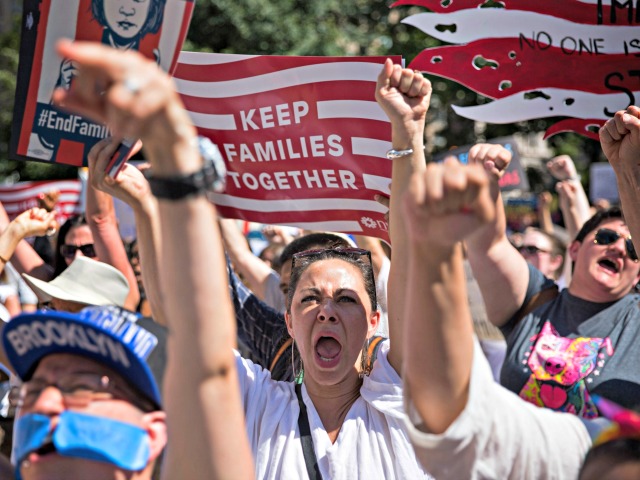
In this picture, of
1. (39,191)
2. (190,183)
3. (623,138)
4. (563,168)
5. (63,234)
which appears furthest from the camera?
(39,191)

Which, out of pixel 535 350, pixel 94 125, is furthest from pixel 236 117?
pixel 535 350

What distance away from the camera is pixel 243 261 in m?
5.01

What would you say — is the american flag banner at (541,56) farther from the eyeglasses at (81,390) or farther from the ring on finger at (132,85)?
the ring on finger at (132,85)

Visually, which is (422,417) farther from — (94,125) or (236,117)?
(236,117)

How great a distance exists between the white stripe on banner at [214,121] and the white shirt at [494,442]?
101 inches

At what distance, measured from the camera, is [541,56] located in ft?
13.8

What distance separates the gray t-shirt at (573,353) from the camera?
10.6ft

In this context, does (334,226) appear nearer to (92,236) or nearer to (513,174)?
(92,236)

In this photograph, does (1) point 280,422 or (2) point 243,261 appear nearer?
(1) point 280,422

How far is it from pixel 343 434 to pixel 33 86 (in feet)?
6.24

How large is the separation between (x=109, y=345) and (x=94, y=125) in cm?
182

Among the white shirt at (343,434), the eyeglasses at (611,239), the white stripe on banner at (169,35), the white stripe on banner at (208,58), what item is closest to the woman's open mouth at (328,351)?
the white shirt at (343,434)

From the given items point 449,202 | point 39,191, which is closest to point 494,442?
point 449,202

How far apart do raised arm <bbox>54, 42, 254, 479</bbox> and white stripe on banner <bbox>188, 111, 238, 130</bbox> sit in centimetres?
251
